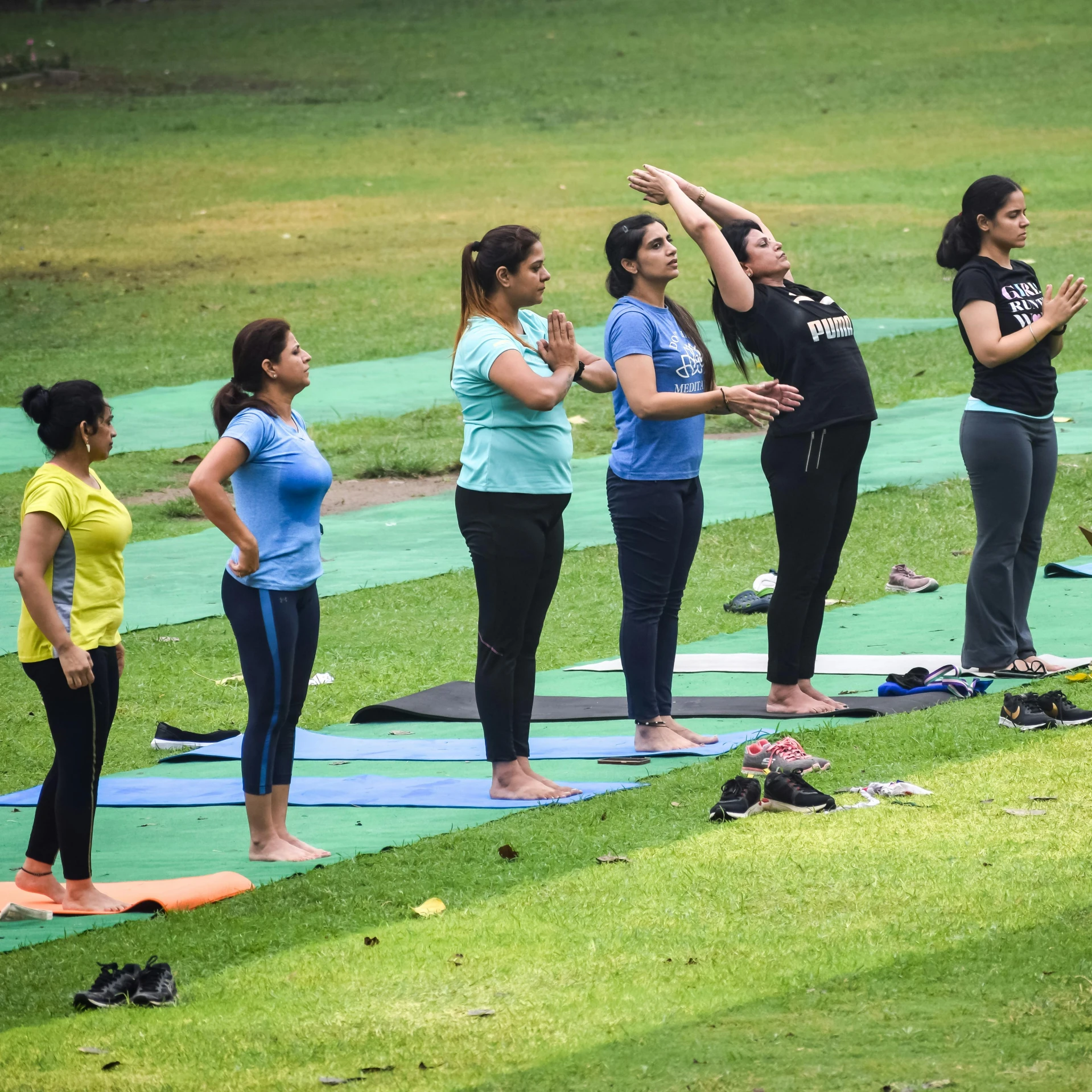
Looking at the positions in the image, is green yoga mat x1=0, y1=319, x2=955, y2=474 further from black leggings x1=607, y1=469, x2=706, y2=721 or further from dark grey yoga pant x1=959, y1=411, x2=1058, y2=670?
black leggings x1=607, y1=469, x2=706, y2=721

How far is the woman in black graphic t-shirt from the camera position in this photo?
778 cm

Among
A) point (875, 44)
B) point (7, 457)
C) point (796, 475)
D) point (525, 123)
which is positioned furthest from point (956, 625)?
point (875, 44)

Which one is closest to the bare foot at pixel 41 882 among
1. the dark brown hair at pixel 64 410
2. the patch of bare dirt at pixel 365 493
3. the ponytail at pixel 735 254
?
the dark brown hair at pixel 64 410

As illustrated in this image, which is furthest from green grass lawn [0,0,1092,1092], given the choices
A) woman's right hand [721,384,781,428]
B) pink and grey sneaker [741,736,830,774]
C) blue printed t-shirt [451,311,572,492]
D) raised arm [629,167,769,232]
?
raised arm [629,167,769,232]

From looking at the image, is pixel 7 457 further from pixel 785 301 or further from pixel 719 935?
pixel 719 935

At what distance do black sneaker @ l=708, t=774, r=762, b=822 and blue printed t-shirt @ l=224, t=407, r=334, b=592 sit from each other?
1.53 metres

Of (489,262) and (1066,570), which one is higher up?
(489,262)

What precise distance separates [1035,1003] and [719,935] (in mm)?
934

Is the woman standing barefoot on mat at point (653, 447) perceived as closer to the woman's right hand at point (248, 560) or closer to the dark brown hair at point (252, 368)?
the dark brown hair at point (252, 368)

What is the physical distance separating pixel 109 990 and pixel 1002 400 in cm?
453

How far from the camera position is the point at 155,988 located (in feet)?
16.1

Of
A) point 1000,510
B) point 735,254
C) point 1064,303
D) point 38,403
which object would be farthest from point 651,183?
point 38,403

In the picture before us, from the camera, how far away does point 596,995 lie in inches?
189

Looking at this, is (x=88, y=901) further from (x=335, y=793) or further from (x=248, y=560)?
(x=335, y=793)
